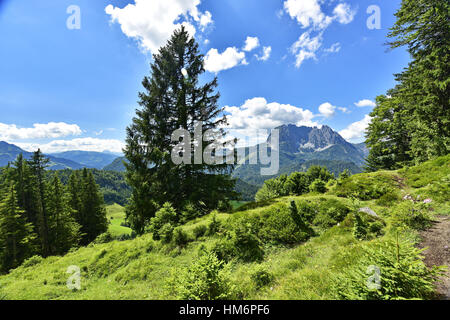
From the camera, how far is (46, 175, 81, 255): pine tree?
25922 mm

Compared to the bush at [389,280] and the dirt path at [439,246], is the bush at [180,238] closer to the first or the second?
the bush at [389,280]

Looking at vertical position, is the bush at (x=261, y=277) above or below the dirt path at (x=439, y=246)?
below

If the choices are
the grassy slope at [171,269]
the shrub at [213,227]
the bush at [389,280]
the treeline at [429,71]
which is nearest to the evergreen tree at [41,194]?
the grassy slope at [171,269]

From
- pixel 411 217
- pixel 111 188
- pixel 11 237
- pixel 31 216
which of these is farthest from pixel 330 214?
pixel 111 188

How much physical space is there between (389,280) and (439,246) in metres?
3.27

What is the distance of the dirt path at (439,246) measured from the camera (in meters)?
2.97

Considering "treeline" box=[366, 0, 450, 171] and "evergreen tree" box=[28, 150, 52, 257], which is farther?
"evergreen tree" box=[28, 150, 52, 257]

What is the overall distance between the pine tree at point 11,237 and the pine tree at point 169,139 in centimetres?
2127

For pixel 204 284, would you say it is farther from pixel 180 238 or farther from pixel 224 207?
pixel 224 207

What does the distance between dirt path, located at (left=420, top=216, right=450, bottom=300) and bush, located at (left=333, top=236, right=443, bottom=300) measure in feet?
0.54

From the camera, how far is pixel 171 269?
507 cm

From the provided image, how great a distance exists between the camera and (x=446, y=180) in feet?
25.8

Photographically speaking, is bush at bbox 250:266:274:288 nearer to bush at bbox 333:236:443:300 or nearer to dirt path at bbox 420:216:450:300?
bush at bbox 333:236:443:300

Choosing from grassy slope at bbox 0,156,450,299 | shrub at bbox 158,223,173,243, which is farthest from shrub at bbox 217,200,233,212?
shrub at bbox 158,223,173,243
